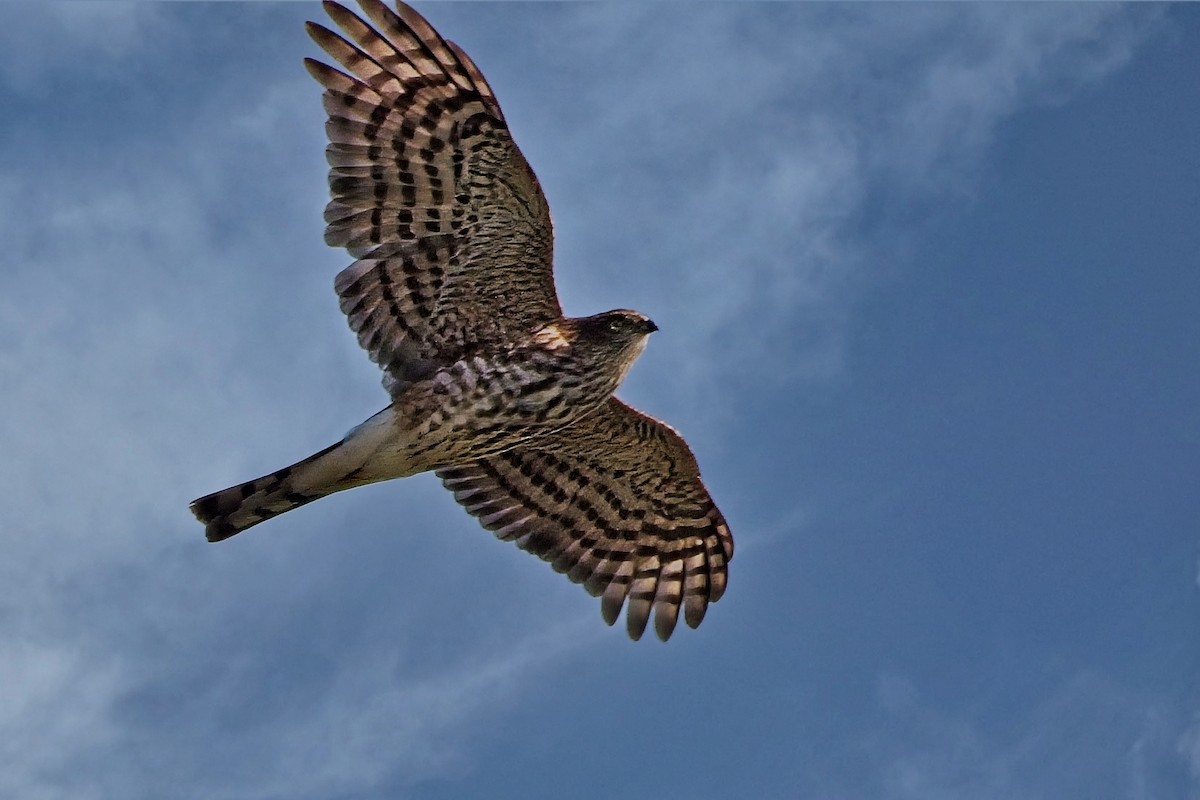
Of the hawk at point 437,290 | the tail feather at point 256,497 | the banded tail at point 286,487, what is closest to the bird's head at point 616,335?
the hawk at point 437,290

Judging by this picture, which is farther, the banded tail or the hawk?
the banded tail

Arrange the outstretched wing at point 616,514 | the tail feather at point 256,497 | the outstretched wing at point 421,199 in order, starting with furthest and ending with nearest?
the outstretched wing at point 616,514, the tail feather at point 256,497, the outstretched wing at point 421,199

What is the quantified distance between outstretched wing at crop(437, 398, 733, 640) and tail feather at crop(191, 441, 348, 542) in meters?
1.79

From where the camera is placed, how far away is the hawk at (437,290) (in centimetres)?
1271

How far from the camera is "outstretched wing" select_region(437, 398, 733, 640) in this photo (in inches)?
577

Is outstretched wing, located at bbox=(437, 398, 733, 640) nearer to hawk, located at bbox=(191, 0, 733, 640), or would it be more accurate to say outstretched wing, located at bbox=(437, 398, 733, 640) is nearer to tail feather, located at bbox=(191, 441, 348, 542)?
hawk, located at bbox=(191, 0, 733, 640)

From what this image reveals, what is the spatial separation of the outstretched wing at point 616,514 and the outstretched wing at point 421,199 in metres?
1.63

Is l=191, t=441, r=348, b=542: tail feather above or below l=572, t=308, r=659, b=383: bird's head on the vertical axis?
below

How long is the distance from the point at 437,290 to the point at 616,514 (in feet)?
9.33

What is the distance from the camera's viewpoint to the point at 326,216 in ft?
42.2

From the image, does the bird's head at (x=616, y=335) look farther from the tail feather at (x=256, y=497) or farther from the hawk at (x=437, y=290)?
the tail feather at (x=256, y=497)

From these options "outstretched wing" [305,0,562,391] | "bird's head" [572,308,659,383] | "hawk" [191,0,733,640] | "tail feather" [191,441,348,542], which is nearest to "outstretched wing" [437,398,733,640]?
"hawk" [191,0,733,640]

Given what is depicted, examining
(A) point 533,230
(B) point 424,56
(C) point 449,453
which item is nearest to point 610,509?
(C) point 449,453

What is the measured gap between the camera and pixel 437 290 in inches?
521
